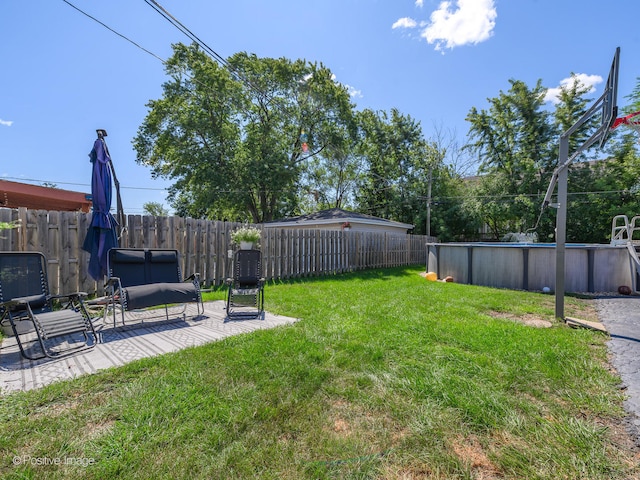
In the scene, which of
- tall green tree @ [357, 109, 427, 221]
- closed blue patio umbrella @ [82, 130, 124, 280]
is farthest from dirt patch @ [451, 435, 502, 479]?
tall green tree @ [357, 109, 427, 221]

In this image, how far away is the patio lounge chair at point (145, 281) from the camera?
155 inches

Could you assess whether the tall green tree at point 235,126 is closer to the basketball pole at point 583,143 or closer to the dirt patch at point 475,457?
the basketball pole at point 583,143

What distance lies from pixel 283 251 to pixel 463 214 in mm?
14425

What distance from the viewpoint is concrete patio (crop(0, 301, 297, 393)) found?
2646mm

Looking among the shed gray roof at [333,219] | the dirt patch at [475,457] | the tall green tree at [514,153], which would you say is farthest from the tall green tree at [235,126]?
the dirt patch at [475,457]

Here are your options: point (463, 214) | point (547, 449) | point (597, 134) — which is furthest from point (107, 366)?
point (463, 214)

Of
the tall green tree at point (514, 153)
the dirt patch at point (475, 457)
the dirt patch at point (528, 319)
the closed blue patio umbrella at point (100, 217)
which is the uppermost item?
the tall green tree at point (514, 153)

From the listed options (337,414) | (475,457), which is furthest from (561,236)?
(337,414)

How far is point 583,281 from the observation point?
7.43m

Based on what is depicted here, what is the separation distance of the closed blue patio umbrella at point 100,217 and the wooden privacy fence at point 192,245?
3.60 ft

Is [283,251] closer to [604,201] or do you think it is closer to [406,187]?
[406,187]

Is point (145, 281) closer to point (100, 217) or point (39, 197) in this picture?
point (100, 217)

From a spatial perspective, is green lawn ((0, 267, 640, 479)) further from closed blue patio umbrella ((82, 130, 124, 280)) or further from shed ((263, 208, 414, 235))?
shed ((263, 208, 414, 235))

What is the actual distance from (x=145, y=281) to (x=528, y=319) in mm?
6137
